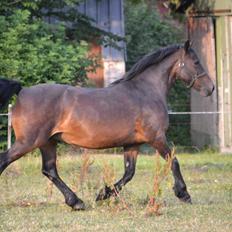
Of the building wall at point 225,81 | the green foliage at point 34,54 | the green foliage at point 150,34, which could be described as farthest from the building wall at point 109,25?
the green foliage at point 34,54

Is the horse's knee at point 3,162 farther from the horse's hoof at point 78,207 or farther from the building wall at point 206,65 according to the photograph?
the building wall at point 206,65

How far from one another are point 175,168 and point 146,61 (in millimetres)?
1509

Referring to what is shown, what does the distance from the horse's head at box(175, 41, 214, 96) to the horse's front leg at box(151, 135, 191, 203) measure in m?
1.16

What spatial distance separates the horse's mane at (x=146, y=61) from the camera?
1054cm

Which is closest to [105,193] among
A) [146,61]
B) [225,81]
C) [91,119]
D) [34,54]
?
[91,119]

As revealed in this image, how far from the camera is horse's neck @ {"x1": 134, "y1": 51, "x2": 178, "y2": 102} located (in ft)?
34.6

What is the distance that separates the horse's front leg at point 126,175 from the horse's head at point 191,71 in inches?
50.4

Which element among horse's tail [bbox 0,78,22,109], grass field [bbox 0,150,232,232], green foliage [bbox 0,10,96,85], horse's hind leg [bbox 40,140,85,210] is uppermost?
green foliage [bbox 0,10,96,85]

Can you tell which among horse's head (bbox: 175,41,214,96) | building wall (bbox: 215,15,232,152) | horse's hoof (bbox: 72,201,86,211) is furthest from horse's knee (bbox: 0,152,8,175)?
building wall (bbox: 215,15,232,152)

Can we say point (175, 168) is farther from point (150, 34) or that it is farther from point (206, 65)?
point (150, 34)

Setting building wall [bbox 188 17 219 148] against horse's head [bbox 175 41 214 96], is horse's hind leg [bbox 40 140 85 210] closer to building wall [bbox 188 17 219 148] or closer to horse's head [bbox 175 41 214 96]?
horse's head [bbox 175 41 214 96]

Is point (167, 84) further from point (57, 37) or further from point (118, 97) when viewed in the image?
point (57, 37)

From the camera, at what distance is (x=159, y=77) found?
10.7m

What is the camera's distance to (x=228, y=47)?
21234mm
